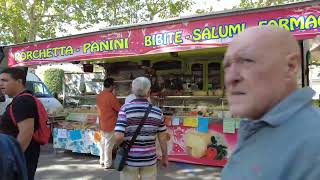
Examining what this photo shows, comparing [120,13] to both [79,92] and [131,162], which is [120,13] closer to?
[79,92]

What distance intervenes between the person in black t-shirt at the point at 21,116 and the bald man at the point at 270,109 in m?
2.76

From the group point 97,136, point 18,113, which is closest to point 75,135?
point 97,136

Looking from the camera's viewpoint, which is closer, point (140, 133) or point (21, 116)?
point (21, 116)

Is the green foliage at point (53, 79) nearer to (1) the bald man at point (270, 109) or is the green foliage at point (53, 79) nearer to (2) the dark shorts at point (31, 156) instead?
(2) the dark shorts at point (31, 156)

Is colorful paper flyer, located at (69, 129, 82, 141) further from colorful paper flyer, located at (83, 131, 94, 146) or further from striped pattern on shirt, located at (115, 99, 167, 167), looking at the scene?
striped pattern on shirt, located at (115, 99, 167, 167)

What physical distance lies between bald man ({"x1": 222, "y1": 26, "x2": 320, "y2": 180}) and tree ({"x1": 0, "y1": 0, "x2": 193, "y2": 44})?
23.2 meters

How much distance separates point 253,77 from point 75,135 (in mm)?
9212

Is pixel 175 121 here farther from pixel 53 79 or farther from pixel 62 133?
pixel 53 79

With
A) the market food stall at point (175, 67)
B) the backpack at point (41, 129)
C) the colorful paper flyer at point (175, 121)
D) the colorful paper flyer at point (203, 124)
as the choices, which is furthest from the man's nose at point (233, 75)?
the colorful paper flyer at point (175, 121)

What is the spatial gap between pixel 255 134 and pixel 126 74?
10980 millimetres

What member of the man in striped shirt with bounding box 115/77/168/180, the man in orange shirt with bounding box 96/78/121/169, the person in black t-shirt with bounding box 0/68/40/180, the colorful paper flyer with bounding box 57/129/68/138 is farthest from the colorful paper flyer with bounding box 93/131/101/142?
the person in black t-shirt with bounding box 0/68/40/180

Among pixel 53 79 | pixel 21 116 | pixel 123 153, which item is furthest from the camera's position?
pixel 53 79

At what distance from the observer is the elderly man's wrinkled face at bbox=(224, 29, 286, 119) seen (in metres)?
1.32

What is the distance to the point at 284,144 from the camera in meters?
1.24
